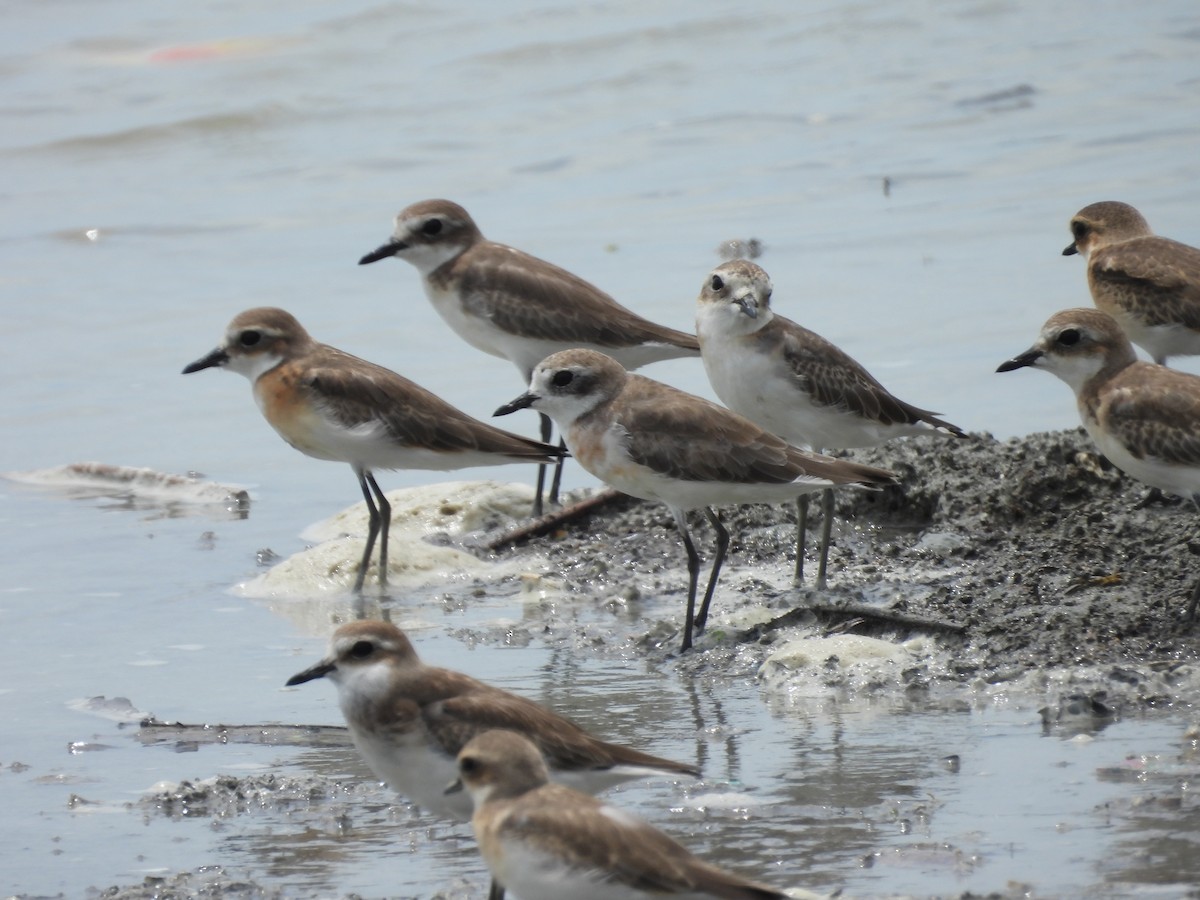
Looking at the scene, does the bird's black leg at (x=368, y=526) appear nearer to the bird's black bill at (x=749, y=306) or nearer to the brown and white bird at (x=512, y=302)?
the brown and white bird at (x=512, y=302)

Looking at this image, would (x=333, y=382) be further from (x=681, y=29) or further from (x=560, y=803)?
(x=681, y=29)

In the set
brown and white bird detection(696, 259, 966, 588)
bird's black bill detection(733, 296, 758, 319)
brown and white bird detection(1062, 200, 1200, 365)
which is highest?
brown and white bird detection(1062, 200, 1200, 365)

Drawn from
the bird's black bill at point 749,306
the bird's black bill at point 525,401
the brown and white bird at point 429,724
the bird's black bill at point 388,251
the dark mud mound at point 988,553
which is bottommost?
the brown and white bird at point 429,724

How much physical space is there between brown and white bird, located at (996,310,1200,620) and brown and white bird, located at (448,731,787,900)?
322 cm

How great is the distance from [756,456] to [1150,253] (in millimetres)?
Result: 3020

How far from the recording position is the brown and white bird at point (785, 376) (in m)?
8.20

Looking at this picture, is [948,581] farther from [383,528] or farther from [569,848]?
[569,848]

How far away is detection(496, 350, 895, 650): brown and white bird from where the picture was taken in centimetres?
722

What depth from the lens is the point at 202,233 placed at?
15688 millimetres

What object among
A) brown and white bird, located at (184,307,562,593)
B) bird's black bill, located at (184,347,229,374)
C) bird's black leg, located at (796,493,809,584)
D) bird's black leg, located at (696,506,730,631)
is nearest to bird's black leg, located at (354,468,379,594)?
brown and white bird, located at (184,307,562,593)

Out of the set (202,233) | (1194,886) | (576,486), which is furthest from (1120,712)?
(202,233)

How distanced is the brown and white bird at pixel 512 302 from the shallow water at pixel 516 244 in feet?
1.94

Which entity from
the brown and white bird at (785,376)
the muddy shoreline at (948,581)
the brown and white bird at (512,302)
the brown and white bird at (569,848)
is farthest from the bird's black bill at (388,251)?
the brown and white bird at (569,848)

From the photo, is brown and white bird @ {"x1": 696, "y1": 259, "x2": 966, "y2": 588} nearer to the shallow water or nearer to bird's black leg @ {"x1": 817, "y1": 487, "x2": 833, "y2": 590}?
bird's black leg @ {"x1": 817, "y1": 487, "x2": 833, "y2": 590}
